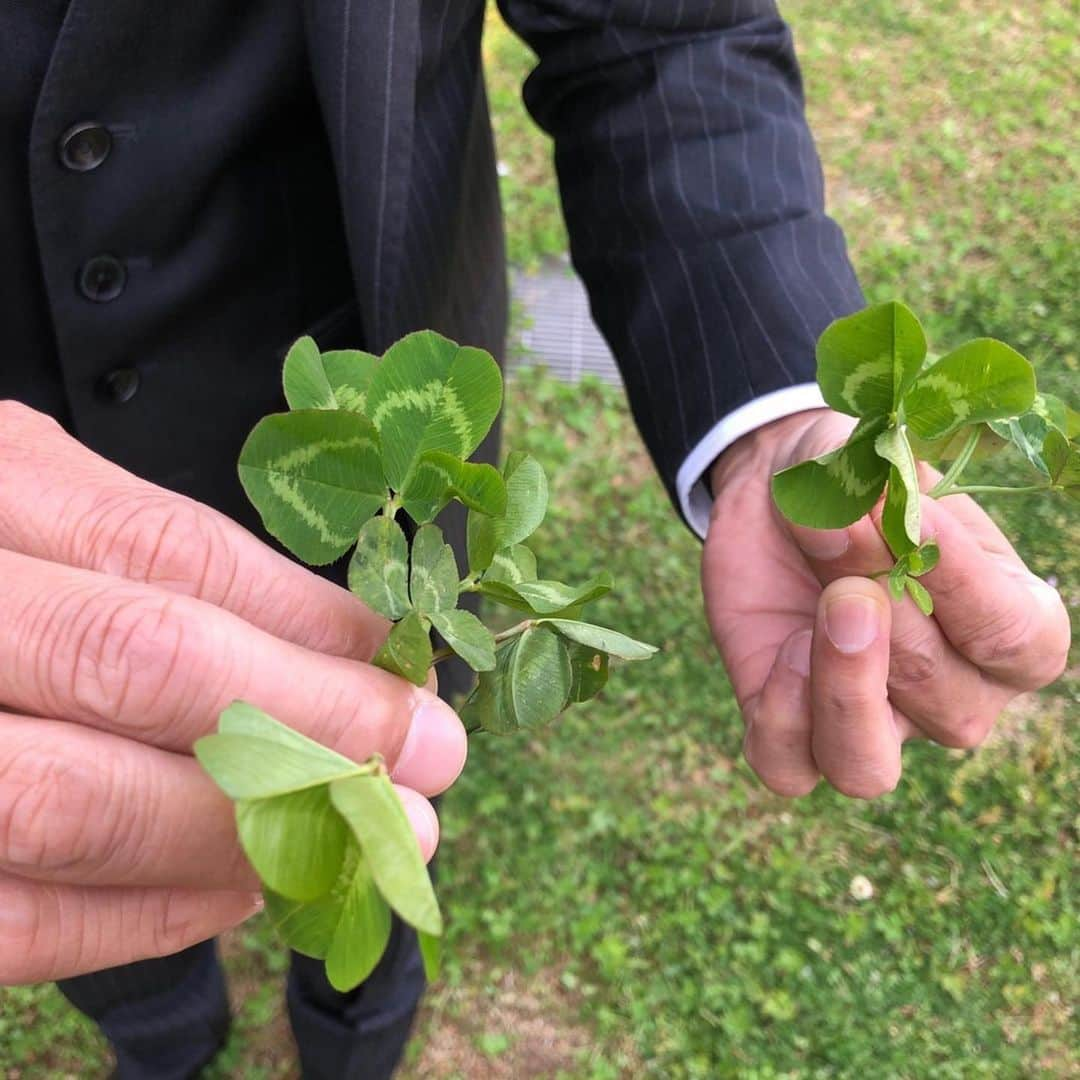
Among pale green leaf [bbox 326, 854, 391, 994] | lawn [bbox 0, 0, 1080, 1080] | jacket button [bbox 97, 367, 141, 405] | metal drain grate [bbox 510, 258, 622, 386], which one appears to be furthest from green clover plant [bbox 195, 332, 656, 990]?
metal drain grate [bbox 510, 258, 622, 386]

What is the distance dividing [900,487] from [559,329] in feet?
8.87

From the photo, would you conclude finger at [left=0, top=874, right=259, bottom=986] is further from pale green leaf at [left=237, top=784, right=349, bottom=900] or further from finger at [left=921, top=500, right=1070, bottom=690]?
finger at [left=921, top=500, right=1070, bottom=690]

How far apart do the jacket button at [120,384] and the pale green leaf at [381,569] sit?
738 mm

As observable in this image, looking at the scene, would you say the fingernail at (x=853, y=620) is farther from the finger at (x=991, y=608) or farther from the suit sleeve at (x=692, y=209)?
the suit sleeve at (x=692, y=209)

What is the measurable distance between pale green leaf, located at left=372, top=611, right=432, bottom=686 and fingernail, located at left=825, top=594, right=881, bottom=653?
1.26 ft

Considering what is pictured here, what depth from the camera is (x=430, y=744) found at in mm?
634

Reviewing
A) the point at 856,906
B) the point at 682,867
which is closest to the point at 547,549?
the point at 682,867

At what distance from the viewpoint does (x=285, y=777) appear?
0.45 m

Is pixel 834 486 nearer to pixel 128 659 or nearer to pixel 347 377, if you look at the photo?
pixel 347 377

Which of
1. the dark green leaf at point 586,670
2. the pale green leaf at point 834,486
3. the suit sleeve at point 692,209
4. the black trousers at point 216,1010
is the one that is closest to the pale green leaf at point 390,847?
the dark green leaf at point 586,670

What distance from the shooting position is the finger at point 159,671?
0.59 meters

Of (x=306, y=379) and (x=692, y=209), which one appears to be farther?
(x=692, y=209)

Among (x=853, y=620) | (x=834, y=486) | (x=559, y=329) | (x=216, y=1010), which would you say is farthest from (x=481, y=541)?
(x=559, y=329)

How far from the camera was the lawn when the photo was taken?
212cm
